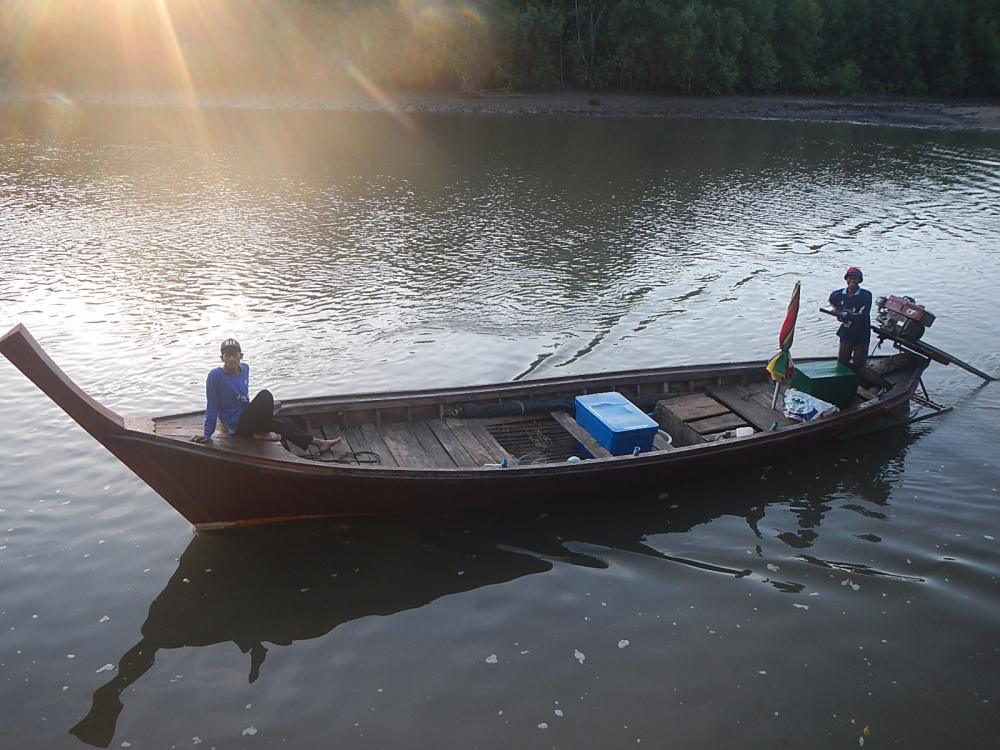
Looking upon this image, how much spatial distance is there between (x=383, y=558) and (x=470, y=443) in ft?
7.31

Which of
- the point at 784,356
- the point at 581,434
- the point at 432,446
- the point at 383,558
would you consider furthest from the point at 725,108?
the point at 383,558

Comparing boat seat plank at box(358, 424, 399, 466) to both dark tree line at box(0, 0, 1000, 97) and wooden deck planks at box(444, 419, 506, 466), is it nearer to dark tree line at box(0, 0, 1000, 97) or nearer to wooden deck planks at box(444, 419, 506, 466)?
wooden deck planks at box(444, 419, 506, 466)

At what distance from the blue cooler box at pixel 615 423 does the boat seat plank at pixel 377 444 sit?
121 inches

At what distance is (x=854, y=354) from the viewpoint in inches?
568

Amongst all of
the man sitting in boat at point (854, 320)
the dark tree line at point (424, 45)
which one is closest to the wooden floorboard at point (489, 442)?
the man sitting in boat at point (854, 320)

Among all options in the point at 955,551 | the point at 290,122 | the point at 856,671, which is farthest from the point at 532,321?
the point at 290,122

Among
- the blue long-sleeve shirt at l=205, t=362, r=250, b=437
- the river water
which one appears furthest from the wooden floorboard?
the blue long-sleeve shirt at l=205, t=362, r=250, b=437

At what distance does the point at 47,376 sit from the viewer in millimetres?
8844

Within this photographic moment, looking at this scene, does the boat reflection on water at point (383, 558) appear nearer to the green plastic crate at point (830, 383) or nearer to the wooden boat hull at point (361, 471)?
the wooden boat hull at point (361, 471)

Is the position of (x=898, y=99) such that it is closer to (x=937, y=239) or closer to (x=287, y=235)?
(x=937, y=239)

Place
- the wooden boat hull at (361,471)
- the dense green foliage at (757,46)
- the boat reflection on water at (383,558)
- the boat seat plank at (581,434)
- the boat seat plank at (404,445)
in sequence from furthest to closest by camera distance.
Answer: the dense green foliage at (757,46) < the boat seat plank at (581,434) < the boat seat plank at (404,445) < the boat reflection on water at (383,558) < the wooden boat hull at (361,471)

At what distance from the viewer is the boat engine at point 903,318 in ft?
48.6

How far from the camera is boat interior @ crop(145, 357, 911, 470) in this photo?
1162cm

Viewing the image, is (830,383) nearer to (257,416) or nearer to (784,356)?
(784,356)
